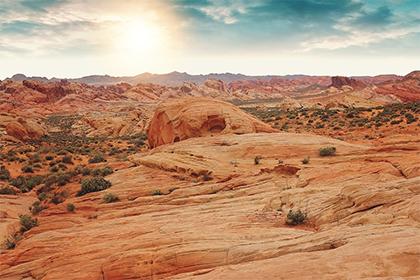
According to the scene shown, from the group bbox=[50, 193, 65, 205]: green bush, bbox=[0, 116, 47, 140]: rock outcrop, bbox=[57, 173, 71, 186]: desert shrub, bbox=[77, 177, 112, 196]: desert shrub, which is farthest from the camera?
bbox=[0, 116, 47, 140]: rock outcrop

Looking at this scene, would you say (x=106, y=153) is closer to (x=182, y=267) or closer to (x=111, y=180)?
(x=111, y=180)

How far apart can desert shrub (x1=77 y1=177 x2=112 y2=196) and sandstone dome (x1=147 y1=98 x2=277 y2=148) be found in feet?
28.6

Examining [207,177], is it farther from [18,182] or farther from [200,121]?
[18,182]

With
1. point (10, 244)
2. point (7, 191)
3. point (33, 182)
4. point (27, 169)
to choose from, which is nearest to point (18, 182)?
point (33, 182)

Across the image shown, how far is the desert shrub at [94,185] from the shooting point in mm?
19297

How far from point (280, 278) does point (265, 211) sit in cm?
545

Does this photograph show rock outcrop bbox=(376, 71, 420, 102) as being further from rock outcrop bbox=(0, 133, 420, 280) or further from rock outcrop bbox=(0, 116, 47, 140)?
rock outcrop bbox=(0, 133, 420, 280)

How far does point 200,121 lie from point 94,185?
976cm

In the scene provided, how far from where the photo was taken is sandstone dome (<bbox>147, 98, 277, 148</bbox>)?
88.1 feet

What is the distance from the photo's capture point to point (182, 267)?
9.08 meters

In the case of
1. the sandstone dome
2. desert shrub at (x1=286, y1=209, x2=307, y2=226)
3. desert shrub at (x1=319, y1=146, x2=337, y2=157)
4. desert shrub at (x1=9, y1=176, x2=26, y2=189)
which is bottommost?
desert shrub at (x1=9, y1=176, x2=26, y2=189)

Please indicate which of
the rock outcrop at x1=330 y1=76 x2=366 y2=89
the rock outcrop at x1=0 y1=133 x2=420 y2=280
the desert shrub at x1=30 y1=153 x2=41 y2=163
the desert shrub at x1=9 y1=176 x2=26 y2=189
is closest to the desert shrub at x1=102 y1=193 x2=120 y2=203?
the rock outcrop at x1=0 y1=133 x2=420 y2=280

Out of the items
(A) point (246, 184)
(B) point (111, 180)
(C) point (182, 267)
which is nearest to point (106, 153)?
(B) point (111, 180)

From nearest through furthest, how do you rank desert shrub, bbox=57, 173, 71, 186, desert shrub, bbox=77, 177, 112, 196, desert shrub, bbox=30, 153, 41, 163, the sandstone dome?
desert shrub, bbox=77, 177, 112, 196, desert shrub, bbox=57, 173, 71, 186, the sandstone dome, desert shrub, bbox=30, 153, 41, 163
